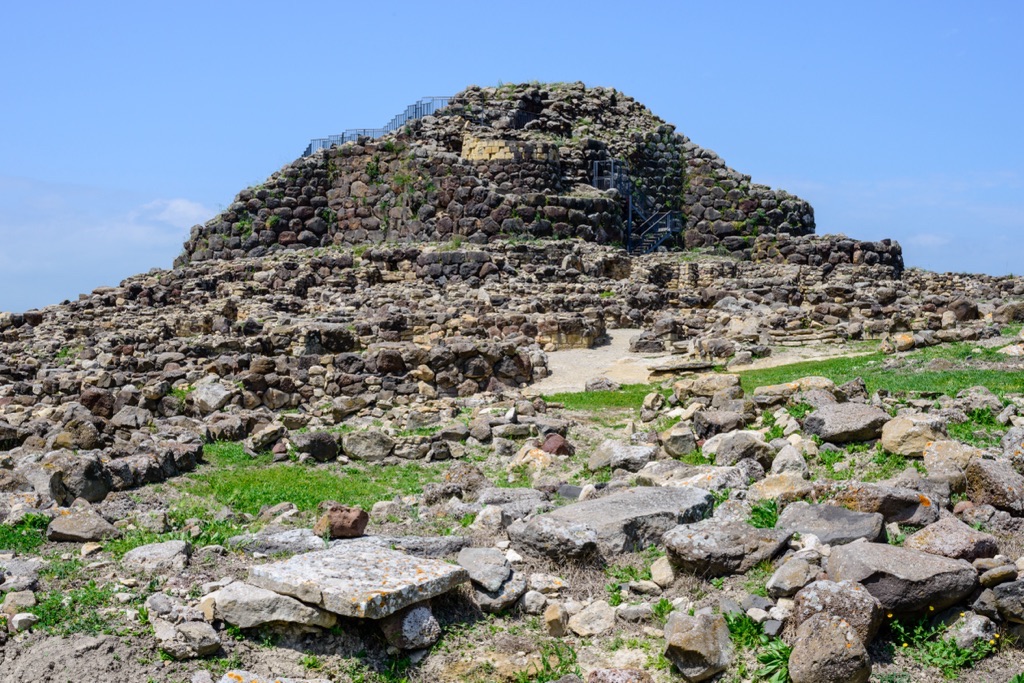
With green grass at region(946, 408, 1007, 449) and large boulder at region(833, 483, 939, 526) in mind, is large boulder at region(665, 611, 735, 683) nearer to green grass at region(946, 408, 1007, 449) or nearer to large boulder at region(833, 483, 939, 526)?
large boulder at region(833, 483, 939, 526)

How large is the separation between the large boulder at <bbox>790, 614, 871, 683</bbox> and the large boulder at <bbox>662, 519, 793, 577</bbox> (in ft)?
4.05

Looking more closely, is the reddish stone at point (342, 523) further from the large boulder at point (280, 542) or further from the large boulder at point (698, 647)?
the large boulder at point (698, 647)

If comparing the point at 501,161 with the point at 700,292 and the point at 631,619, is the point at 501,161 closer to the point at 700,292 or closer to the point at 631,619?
the point at 700,292

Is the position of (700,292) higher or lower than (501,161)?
lower

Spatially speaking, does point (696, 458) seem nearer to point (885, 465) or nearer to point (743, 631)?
point (885, 465)

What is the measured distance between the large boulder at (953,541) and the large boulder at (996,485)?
2.95ft

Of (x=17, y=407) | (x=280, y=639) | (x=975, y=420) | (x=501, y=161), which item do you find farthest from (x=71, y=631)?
(x=501, y=161)

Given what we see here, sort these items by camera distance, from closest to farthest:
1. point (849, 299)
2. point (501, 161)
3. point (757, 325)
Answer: point (757, 325) → point (849, 299) → point (501, 161)

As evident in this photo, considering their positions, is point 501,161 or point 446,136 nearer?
point 501,161

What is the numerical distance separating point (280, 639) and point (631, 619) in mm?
2552

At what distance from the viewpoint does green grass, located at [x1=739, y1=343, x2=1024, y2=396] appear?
1381 centimetres

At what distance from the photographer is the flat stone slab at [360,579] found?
264 inches

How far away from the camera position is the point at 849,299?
29.2 metres

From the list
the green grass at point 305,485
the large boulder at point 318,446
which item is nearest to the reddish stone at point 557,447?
the green grass at point 305,485
